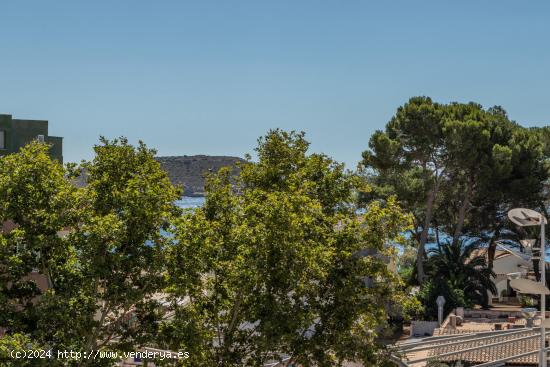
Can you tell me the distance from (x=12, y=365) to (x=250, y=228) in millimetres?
5933

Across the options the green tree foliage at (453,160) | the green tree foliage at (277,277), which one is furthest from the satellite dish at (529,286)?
the green tree foliage at (453,160)

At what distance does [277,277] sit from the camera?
18594 millimetres

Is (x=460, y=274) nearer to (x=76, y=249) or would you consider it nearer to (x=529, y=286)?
(x=529, y=286)

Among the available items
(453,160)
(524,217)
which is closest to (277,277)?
(524,217)

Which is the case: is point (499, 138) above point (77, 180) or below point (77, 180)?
above

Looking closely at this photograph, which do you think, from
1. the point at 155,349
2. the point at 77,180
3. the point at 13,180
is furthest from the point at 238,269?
the point at 13,180

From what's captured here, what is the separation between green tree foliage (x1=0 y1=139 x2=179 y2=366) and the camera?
1561 cm

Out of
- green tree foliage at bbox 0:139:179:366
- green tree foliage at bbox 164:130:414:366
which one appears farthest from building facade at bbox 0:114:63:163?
green tree foliage at bbox 0:139:179:366

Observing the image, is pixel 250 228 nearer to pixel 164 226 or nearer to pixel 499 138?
pixel 164 226

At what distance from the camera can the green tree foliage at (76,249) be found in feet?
51.2

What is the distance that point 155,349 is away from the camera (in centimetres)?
1775

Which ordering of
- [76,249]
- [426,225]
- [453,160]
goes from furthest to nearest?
[426,225]
[453,160]
[76,249]

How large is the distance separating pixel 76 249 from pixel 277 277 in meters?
4.47

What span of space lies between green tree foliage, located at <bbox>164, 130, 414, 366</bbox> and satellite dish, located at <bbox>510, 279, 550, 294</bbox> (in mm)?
4450
